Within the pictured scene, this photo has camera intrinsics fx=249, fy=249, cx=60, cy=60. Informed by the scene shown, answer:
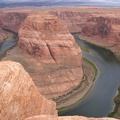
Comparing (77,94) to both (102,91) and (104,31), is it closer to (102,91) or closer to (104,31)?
(102,91)

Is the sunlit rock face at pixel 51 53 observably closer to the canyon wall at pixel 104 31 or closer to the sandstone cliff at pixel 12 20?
the canyon wall at pixel 104 31

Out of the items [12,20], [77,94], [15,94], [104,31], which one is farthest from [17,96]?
[12,20]

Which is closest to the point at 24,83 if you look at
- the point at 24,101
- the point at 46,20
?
the point at 24,101

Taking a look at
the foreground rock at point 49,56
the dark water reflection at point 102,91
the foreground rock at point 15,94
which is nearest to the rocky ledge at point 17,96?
the foreground rock at point 15,94

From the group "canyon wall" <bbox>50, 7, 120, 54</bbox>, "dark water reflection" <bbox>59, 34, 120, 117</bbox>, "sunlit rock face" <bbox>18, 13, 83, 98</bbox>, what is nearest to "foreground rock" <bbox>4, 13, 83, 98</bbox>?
"sunlit rock face" <bbox>18, 13, 83, 98</bbox>

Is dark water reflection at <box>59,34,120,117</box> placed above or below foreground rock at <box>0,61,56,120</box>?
below

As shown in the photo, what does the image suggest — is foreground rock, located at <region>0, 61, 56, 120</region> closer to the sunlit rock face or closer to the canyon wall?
the sunlit rock face
